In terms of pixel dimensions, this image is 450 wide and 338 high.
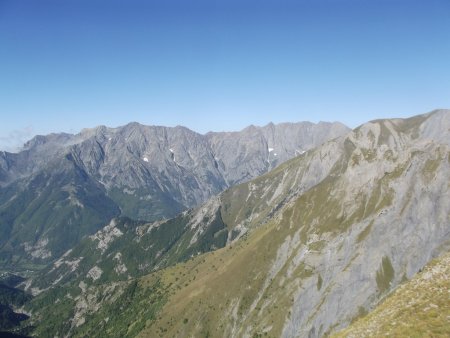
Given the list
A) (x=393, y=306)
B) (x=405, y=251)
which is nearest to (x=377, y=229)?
(x=405, y=251)

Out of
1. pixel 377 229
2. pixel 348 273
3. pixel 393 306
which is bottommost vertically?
pixel 348 273

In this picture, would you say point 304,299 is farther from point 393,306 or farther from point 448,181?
point 393,306

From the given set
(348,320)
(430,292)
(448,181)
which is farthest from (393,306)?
(448,181)

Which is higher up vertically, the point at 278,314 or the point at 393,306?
the point at 393,306

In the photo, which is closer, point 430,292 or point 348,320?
point 430,292

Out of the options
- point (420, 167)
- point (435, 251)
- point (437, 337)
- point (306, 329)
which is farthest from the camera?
point (420, 167)

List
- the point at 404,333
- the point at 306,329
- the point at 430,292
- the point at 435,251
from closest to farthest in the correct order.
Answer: the point at 404,333
the point at 430,292
the point at 435,251
the point at 306,329
